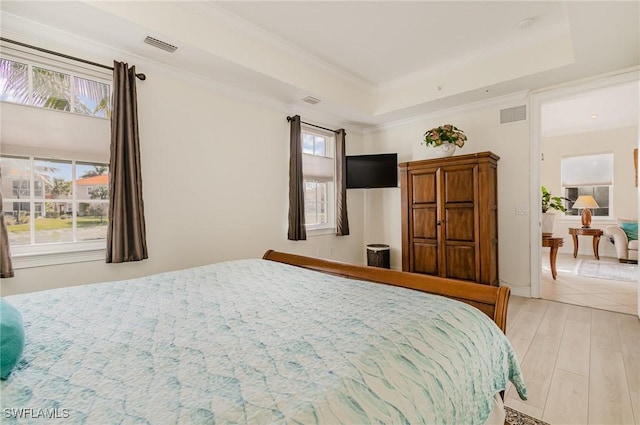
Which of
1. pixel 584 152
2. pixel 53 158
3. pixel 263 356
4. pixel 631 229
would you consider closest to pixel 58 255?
pixel 53 158

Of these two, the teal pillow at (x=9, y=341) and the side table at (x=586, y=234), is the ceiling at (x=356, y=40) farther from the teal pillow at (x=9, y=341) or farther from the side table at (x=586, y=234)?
the side table at (x=586, y=234)

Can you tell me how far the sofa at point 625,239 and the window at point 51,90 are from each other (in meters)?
7.87

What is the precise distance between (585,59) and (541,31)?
505 mm

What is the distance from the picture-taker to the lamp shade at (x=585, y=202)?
6074mm

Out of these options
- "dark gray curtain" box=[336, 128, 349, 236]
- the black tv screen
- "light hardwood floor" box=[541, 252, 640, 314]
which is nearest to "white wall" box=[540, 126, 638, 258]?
"light hardwood floor" box=[541, 252, 640, 314]

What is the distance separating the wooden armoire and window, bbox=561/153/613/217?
4174mm

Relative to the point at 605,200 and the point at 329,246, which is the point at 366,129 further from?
the point at 605,200

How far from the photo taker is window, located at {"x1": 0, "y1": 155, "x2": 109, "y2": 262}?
2.22 meters

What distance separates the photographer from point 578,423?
5.17ft

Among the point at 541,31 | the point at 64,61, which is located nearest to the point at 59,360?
the point at 64,61

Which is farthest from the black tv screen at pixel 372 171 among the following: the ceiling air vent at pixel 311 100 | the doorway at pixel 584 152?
the doorway at pixel 584 152

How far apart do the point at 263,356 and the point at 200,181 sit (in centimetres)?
264

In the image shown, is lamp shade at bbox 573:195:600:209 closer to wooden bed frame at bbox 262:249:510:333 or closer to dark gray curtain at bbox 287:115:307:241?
dark gray curtain at bbox 287:115:307:241

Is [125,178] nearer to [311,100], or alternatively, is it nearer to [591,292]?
[311,100]
